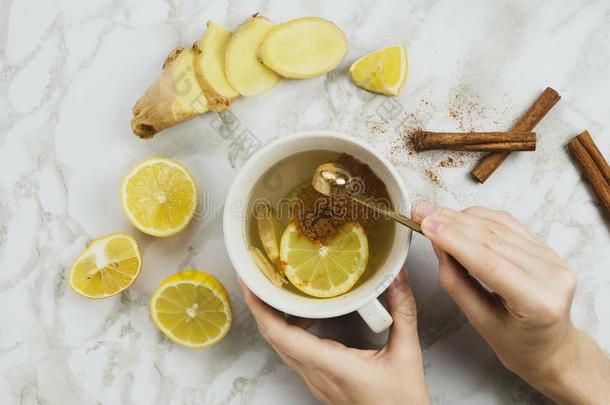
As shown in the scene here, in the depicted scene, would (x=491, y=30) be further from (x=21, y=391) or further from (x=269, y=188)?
(x=21, y=391)

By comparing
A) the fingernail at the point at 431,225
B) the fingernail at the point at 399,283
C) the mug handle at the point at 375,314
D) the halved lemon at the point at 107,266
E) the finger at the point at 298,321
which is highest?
the fingernail at the point at 431,225

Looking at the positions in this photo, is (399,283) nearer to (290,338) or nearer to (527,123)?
(290,338)

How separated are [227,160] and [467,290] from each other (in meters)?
0.54

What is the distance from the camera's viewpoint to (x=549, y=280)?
84 centimetres

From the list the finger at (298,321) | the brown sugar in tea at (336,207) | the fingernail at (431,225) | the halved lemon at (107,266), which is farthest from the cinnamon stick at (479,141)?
the halved lemon at (107,266)

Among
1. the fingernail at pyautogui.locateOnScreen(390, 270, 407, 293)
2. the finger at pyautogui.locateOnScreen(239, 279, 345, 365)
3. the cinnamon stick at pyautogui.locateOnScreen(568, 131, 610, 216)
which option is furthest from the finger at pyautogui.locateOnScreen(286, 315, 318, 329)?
the cinnamon stick at pyautogui.locateOnScreen(568, 131, 610, 216)

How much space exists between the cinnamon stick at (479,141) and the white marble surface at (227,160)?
36 mm

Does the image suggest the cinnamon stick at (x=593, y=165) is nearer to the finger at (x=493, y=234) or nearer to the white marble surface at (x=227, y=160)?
the white marble surface at (x=227, y=160)

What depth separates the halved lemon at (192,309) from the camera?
1.12 m

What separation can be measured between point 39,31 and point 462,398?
118cm

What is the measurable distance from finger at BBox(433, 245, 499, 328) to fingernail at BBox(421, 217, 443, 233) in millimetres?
96

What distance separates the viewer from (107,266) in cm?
113

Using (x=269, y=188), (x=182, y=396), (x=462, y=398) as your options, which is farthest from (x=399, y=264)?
(x=182, y=396)

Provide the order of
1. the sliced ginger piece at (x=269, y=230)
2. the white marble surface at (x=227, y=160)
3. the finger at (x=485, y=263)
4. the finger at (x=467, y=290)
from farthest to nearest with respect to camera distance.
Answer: the white marble surface at (x=227, y=160) < the sliced ginger piece at (x=269, y=230) < the finger at (x=467, y=290) < the finger at (x=485, y=263)
